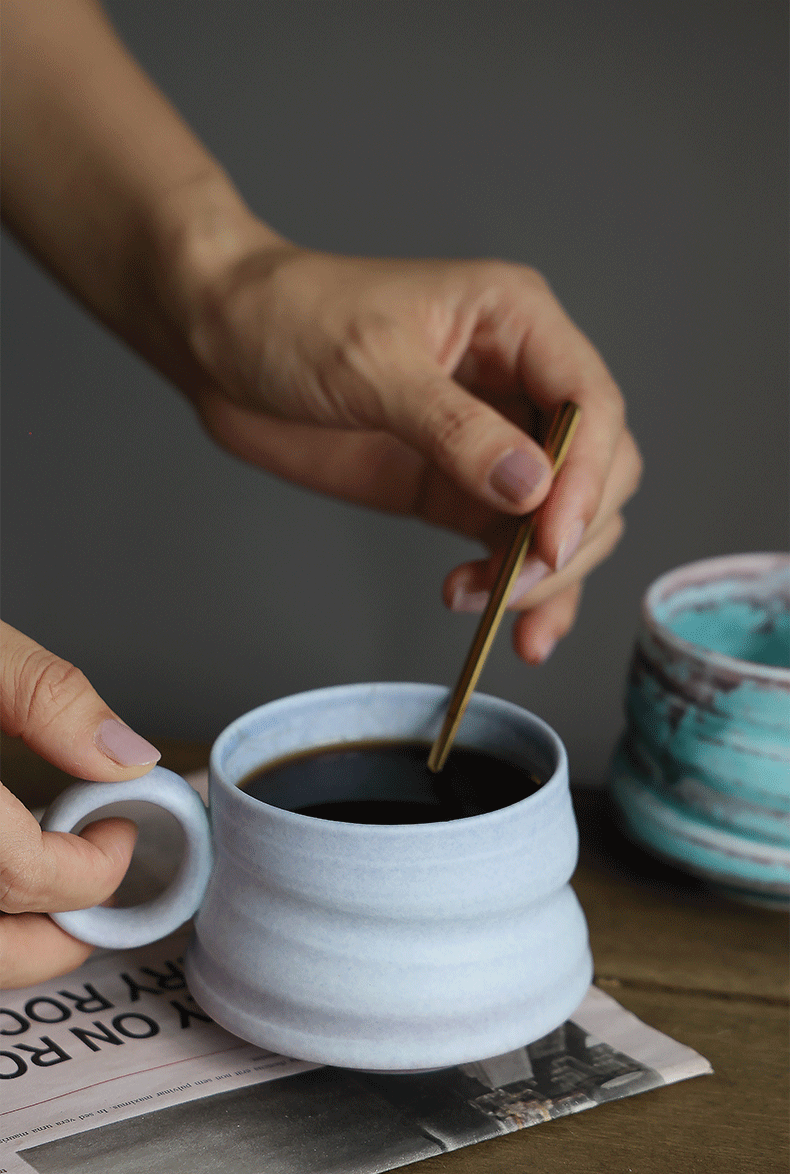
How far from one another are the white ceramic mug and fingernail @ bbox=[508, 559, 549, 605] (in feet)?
0.52

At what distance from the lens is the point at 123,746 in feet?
0.69

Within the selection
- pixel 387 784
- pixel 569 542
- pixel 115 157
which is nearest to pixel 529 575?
pixel 569 542

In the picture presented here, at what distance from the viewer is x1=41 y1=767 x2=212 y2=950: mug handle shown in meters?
0.21

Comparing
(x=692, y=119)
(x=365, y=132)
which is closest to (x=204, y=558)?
(x=365, y=132)

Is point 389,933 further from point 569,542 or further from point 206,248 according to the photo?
point 206,248

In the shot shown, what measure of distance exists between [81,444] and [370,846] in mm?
491

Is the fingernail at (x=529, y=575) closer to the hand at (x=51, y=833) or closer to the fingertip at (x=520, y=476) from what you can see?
the fingertip at (x=520, y=476)

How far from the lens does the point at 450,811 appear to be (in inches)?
9.1

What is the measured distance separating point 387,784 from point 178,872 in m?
0.06

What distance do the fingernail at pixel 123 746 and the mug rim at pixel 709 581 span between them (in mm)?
156

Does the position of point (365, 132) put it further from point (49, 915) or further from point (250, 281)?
point (49, 915)

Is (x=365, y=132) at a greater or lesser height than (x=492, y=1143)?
greater

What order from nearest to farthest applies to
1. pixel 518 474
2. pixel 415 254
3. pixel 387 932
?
pixel 387 932
pixel 518 474
pixel 415 254

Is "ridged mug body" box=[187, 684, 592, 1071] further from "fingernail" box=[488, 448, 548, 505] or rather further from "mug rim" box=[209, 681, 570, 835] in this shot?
"fingernail" box=[488, 448, 548, 505]
